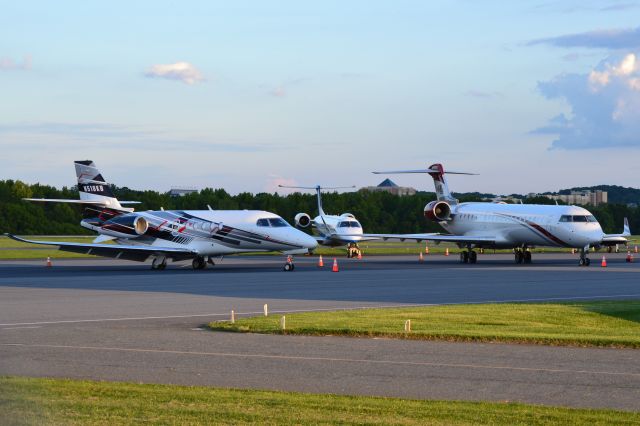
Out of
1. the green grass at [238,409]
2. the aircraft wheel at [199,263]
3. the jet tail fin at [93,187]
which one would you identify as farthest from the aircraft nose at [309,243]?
the green grass at [238,409]

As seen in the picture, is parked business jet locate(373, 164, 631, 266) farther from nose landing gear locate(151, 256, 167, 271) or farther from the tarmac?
the tarmac

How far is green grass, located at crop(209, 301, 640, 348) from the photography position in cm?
1844

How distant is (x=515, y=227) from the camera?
56469 millimetres

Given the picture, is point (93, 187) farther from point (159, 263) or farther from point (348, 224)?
point (348, 224)

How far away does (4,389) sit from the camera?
12.2m

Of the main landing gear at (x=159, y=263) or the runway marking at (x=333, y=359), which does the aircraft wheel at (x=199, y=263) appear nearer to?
the main landing gear at (x=159, y=263)

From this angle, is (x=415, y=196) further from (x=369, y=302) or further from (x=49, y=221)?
(x=369, y=302)

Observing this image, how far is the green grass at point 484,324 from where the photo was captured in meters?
18.4

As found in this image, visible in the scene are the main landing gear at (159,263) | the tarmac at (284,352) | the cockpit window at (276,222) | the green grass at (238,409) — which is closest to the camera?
the green grass at (238,409)

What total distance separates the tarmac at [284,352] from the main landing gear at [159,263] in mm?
15006

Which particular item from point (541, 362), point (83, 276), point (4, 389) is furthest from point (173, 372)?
point (83, 276)

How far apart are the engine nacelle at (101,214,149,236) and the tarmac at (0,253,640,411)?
16218 mm

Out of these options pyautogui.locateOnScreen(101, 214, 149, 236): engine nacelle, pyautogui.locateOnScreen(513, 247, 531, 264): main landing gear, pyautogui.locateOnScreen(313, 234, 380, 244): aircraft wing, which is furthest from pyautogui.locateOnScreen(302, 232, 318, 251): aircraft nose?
pyautogui.locateOnScreen(313, 234, 380, 244): aircraft wing

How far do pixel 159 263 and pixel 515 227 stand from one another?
19.9 metres
